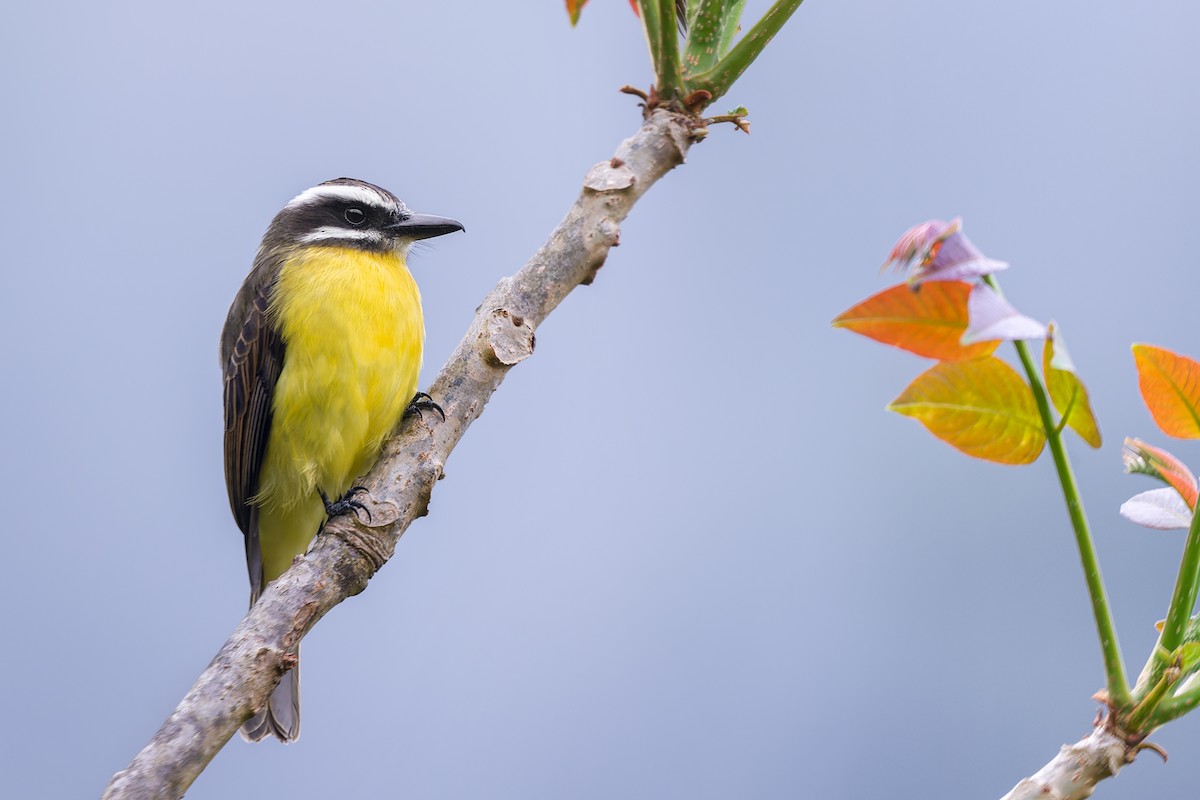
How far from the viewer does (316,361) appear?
2.45m

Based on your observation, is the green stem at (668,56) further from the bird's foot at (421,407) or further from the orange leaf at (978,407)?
the orange leaf at (978,407)

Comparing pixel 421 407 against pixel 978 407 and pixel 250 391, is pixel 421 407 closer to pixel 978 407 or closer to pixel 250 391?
pixel 250 391

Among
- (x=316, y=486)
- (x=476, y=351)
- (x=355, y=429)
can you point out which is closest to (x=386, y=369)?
(x=355, y=429)

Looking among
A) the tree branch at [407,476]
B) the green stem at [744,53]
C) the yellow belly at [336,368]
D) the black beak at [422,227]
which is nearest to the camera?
the tree branch at [407,476]

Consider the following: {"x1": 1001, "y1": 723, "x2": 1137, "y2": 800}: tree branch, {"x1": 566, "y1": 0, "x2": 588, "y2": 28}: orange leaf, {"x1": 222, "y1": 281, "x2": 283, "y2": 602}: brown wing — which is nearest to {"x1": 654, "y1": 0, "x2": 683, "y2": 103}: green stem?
{"x1": 566, "y1": 0, "x2": 588, "y2": 28}: orange leaf

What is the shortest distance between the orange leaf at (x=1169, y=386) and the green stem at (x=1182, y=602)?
0.12 metres

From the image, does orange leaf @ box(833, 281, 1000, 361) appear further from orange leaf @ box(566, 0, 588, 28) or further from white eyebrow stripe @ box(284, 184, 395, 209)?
white eyebrow stripe @ box(284, 184, 395, 209)

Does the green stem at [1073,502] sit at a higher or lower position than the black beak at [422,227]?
lower

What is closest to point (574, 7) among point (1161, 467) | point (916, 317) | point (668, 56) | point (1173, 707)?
point (668, 56)

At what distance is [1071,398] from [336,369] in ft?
5.60

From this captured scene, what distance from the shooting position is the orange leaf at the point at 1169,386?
3.94ft

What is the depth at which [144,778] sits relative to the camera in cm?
135

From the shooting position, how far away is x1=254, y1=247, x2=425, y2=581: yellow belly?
2.41m

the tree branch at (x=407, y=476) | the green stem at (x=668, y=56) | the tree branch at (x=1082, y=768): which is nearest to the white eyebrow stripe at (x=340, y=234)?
the tree branch at (x=407, y=476)
